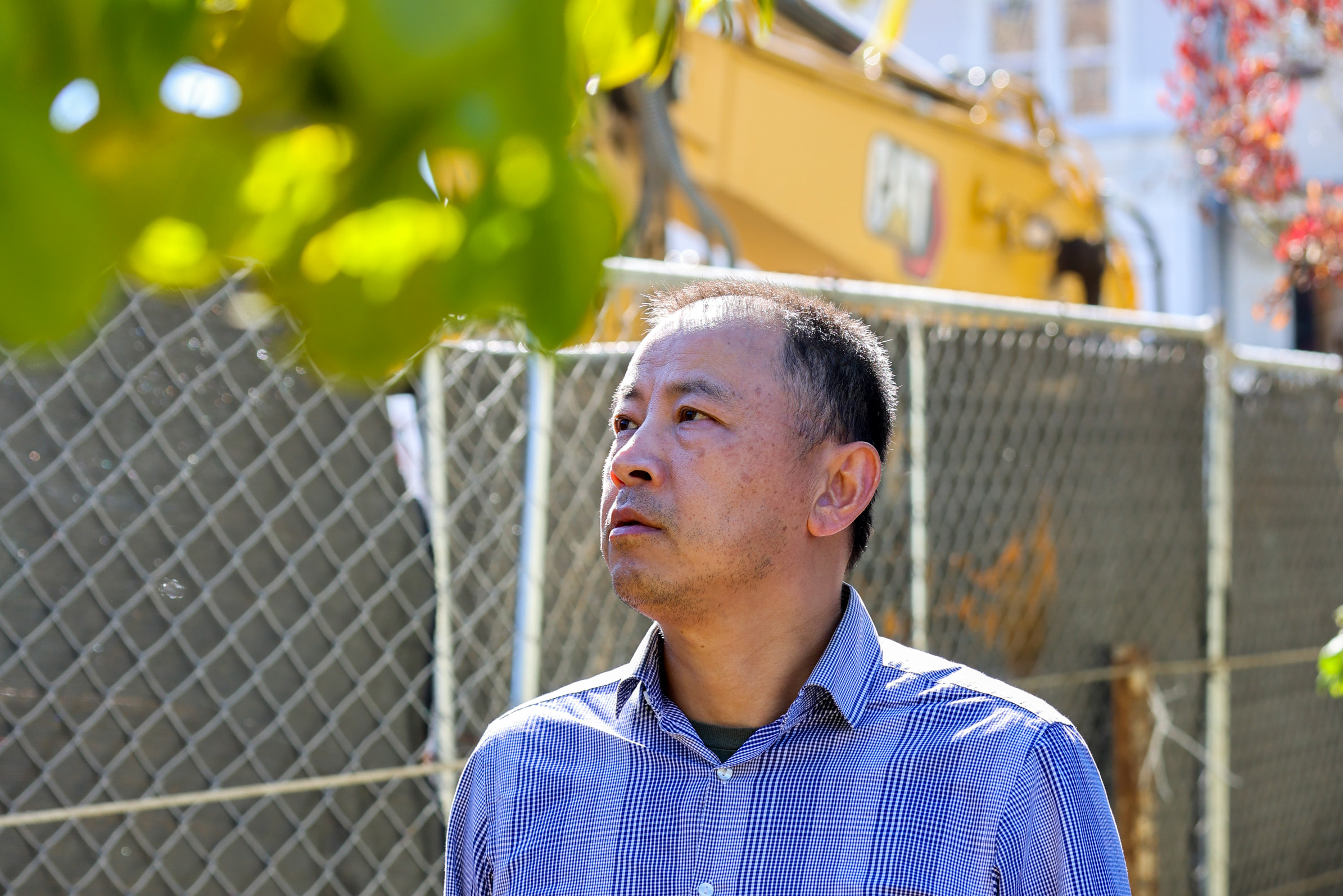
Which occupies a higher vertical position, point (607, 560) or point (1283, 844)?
point (607, 560)

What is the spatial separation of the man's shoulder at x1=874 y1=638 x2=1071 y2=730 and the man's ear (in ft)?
0.64

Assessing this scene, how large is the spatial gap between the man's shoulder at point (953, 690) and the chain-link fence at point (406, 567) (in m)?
0.76

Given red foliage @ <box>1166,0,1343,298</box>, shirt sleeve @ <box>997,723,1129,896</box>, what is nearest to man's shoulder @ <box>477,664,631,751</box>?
shirt sleeve @ <box>997,723,1129,896</box>

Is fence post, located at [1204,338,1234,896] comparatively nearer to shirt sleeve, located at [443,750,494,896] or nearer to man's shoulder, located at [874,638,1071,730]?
man's shoulder, located at [874,638,1071,730]

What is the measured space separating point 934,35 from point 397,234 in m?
17.3

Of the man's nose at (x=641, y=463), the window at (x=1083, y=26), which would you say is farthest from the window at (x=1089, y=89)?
the man's nose at (x=641, y=463)

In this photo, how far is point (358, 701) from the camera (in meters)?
2.71

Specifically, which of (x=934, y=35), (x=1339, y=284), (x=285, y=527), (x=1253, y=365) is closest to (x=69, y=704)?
(x=285, y=527)

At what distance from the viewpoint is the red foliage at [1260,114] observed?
4.82 metres

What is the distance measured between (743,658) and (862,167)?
4.25m

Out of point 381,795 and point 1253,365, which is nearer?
point 381,795

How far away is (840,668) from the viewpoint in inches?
73.9

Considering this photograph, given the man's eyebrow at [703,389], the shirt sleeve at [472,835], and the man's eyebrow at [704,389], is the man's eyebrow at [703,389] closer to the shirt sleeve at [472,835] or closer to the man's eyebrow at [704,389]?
the man's eyebrow at [704,389]

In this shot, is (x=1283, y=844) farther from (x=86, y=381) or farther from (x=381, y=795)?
(x=86, y=381)
